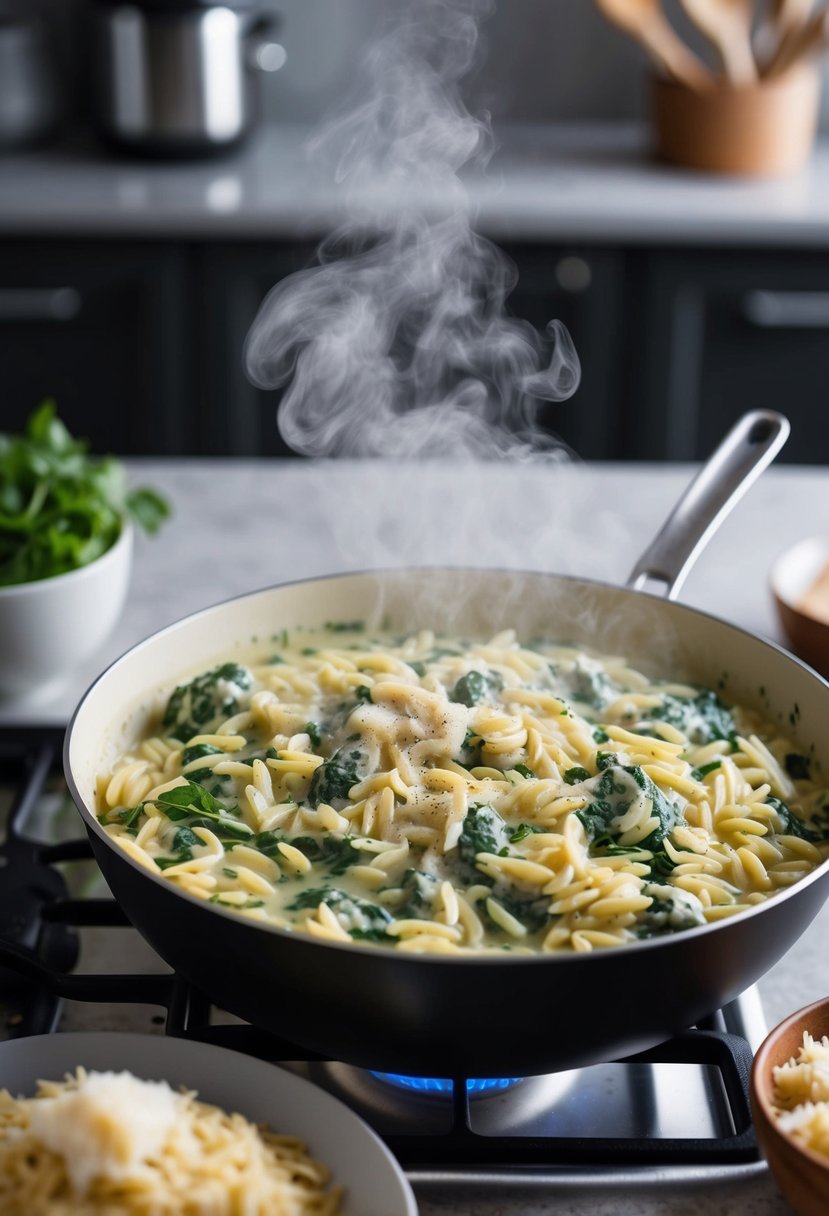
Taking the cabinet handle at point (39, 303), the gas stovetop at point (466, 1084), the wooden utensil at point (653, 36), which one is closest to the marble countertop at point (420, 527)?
the gas stovetop at point (466, 1084)

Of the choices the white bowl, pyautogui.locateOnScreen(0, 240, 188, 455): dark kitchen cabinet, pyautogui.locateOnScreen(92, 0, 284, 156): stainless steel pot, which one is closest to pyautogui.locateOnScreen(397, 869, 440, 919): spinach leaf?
the white bowl

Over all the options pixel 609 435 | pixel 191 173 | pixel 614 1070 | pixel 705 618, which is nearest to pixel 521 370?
pixel 609 435

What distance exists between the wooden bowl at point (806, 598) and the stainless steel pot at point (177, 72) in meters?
3.08

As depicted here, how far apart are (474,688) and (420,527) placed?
89cm

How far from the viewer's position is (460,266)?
4.54 metres

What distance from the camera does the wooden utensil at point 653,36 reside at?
14.8 ft

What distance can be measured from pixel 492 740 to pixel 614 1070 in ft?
1.21

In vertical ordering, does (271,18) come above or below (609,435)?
above

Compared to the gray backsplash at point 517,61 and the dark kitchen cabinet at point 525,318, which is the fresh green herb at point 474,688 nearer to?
the dark kitchen cabinet at point 525,318

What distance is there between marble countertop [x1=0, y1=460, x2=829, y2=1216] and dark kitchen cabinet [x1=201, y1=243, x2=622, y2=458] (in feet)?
5.23

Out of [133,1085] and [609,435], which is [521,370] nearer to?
[609,435]

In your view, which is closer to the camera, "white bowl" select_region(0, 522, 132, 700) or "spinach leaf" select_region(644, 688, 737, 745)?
"spinach leaf" select_region(644, 688, 737, 745)

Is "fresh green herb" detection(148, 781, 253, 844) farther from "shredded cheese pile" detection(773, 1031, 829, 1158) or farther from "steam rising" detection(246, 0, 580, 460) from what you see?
"steam rising" detection(246, 0, 580, 460)

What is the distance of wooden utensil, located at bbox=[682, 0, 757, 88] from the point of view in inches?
178
